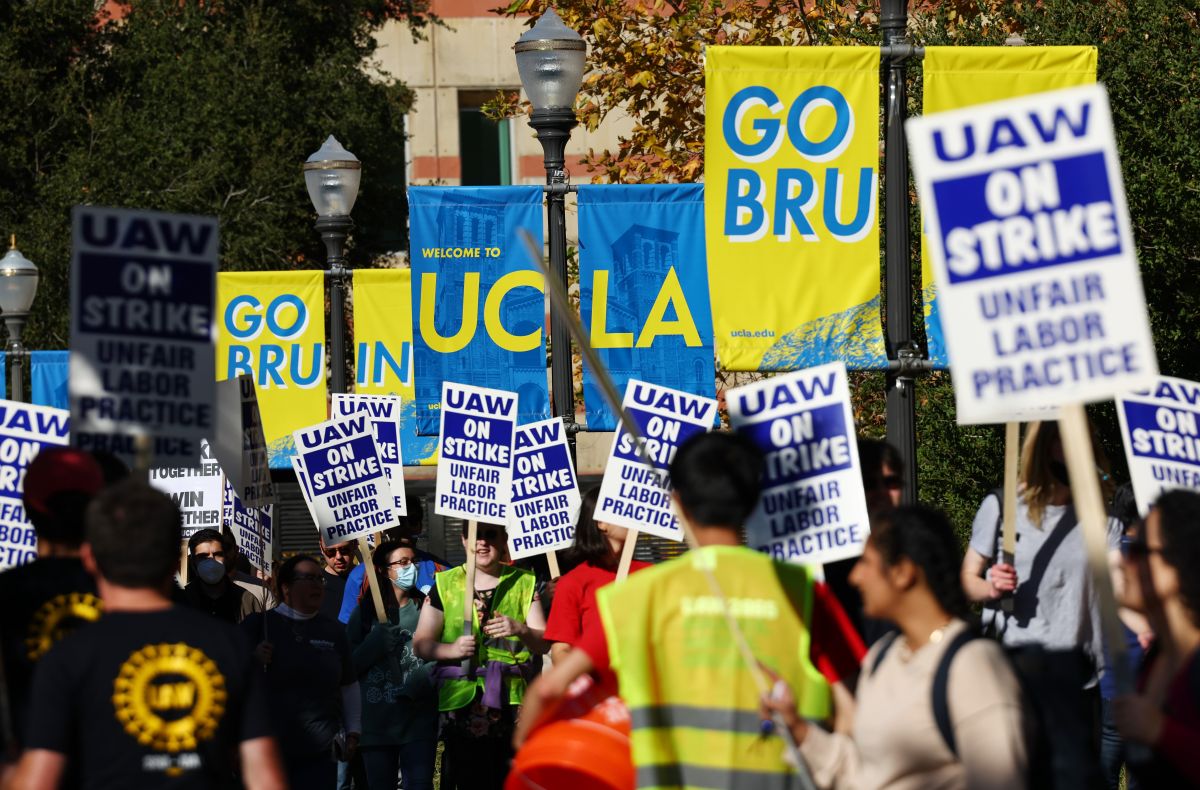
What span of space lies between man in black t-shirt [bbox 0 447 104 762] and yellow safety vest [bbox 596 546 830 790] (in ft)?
4.67

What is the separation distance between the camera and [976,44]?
18719 millimetres

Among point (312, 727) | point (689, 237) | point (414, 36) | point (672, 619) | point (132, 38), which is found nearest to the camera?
point (672, 619)

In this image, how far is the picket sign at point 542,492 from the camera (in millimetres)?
12398

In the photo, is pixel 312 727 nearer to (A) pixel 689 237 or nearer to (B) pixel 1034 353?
(B) pixel 1034 353

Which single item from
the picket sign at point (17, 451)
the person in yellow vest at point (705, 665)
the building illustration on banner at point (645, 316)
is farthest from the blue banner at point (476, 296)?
the person in yellow vest at point (705, 665)

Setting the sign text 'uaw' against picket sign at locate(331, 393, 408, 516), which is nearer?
the sign text 'uaw'

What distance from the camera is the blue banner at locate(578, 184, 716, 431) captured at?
15.3 metres

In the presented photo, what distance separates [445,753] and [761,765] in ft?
17.0

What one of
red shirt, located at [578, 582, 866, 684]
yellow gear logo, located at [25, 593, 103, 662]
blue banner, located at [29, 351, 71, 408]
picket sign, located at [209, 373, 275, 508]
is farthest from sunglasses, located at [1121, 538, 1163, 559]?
blue banner, located at [29, 351, 71, 408]

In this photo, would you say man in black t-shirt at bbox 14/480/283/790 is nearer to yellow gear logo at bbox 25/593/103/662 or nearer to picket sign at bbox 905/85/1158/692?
yellow gear logo at bbox 25/593/103/662

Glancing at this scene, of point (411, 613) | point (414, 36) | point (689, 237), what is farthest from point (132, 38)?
point (411, 613)

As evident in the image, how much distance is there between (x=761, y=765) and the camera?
5.43 meters

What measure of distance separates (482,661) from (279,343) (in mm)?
9780

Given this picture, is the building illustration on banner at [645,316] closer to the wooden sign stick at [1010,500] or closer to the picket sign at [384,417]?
the picket sign at [384,417]
